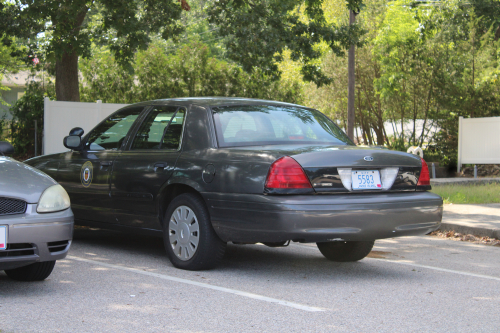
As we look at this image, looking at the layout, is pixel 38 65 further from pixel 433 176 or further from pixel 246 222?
pixel 246 222

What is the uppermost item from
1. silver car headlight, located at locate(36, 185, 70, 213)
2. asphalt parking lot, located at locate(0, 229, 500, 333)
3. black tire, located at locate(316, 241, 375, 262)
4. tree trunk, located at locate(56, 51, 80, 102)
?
tree trunk, located at locate(56, 51, 80, 102)

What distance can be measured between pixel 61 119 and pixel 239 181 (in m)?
9.53

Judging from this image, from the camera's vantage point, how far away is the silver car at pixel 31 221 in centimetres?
464

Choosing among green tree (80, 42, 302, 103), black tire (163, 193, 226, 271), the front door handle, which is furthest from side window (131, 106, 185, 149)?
green tree (80, 42, 302, 103)

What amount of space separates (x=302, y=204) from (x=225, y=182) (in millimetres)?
784

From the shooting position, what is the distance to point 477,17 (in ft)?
70.9

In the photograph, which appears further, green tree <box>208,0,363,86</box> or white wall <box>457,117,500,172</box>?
white wall <box>457,117,500,172</box>

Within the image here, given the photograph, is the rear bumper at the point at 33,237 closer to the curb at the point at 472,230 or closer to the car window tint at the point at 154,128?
the car window tint at the point at 154,128

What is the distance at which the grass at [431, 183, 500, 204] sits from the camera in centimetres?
1215

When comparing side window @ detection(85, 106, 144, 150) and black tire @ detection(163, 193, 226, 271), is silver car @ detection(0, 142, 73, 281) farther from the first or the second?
side window @ detection(85, 106, 144, 150)

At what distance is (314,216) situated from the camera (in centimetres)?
511

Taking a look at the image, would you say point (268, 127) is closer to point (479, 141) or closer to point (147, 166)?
point (147, 166)

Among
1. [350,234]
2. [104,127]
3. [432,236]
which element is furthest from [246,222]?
[432,236]

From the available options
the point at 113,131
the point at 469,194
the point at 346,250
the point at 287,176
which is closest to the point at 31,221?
the point at 287,176
